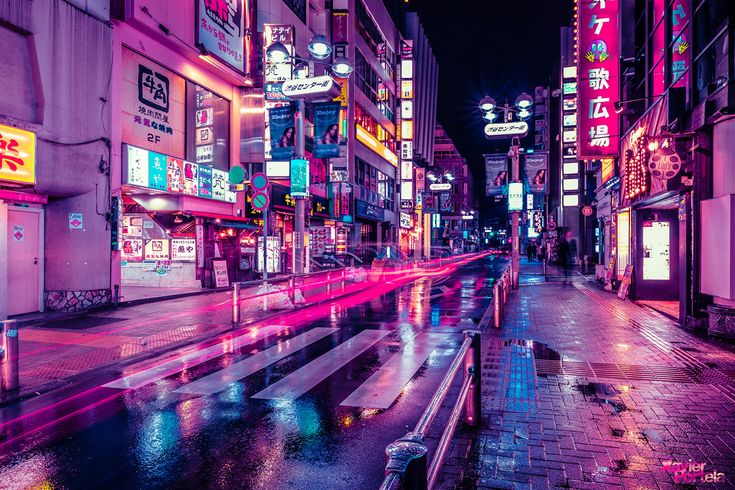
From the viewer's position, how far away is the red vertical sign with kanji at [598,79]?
17.4m

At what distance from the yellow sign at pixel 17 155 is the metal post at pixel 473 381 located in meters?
11.3

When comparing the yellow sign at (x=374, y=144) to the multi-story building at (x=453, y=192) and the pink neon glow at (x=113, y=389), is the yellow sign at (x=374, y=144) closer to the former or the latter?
the pink neon glow at (x=113, y=389)

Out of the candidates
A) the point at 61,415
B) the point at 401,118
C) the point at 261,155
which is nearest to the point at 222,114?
the point at 261,155

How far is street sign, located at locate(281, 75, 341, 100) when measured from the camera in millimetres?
14875

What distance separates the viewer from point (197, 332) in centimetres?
1055

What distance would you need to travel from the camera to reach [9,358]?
6.39 m

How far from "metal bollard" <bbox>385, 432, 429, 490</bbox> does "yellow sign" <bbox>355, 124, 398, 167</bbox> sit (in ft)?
122

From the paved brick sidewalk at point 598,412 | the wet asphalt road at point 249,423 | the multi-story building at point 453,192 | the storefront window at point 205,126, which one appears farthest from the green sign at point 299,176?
the multi-story building at point 453,192

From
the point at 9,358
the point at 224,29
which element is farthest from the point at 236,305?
the point at 224,29

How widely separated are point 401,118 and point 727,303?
1797 inches

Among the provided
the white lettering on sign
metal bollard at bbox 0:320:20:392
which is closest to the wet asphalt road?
metal bollard at bbox 0:320:20:392

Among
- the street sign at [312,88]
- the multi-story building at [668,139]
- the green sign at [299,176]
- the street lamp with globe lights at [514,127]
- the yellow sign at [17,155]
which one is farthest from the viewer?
the street lamp with globe lights at [514,127]

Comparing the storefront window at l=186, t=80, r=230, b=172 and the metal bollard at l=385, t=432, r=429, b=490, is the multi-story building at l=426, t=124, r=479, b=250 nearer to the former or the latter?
the storefront window at l=186, t=80, r=230, b=172

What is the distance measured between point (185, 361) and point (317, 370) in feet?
8.04
